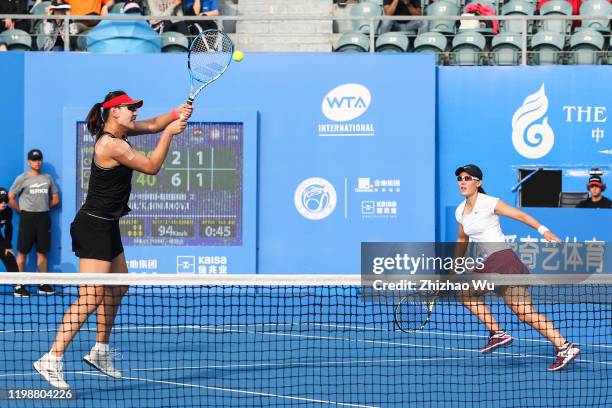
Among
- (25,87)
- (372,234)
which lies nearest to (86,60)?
(25,87)

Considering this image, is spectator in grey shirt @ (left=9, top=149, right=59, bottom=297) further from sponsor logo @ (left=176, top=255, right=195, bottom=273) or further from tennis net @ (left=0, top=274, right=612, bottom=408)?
tennis net @ (left=0, top=274, right=612, bottom=408)

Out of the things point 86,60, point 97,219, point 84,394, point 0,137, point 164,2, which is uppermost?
point 164,2

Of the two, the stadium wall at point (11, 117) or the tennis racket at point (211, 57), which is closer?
the tennis racket at point (211, 57)

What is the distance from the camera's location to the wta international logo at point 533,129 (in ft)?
43.2

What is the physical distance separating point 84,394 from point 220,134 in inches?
248

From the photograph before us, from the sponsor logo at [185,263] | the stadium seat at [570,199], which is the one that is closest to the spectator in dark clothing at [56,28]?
the sponsor logo at [185,263]

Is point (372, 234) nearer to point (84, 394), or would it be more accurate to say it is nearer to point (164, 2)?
point (164, 2)

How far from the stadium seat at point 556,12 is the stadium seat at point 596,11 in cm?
23

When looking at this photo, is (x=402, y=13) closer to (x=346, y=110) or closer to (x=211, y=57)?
(x=346, y=110)

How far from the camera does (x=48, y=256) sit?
43.2 feet

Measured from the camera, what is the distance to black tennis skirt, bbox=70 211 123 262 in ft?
23.2

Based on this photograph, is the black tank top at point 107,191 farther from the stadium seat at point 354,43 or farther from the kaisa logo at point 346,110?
the stadium seat at point 354,43

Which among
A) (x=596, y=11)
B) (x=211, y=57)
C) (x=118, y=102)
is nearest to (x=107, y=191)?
(x=118, y=102)

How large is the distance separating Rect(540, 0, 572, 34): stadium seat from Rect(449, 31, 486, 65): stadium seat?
4.15 feet
